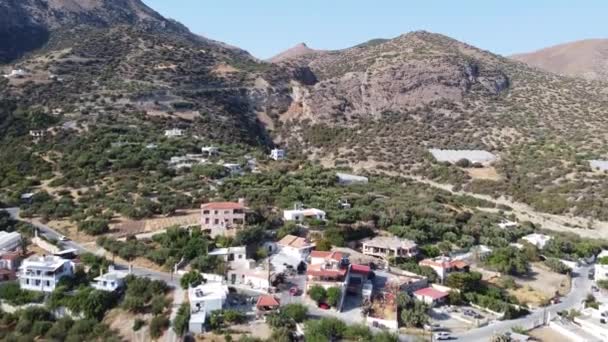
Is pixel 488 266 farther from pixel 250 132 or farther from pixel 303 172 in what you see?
pixel 250 132

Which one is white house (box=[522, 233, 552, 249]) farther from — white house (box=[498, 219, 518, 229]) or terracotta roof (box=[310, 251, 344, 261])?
terracotta roof (box=[310, 251, 344, 261])

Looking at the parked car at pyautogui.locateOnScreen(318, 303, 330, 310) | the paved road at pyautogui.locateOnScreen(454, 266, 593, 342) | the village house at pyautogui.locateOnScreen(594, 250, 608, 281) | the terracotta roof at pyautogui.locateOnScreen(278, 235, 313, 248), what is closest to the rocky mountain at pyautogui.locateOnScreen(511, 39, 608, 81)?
the village house at pyautogui.locateOnScreen(594, 250, 608, 281)

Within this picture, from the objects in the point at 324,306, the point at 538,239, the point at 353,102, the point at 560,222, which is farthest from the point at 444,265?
the point at 353,102

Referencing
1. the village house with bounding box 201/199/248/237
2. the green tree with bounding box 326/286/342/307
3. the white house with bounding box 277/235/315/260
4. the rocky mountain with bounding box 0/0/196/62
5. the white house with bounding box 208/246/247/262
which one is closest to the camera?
the green tree with bounding box 326/286/342/307

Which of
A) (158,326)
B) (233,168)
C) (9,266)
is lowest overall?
(158,326)

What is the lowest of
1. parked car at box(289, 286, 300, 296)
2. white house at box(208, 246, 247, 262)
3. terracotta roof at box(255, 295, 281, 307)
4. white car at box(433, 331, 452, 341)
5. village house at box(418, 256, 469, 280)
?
white car at box(433, 331, 452, 341)

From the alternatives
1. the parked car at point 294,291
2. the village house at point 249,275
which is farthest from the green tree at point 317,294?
the village house at point 249,275

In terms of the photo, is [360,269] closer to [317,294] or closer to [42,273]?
[317,294]
